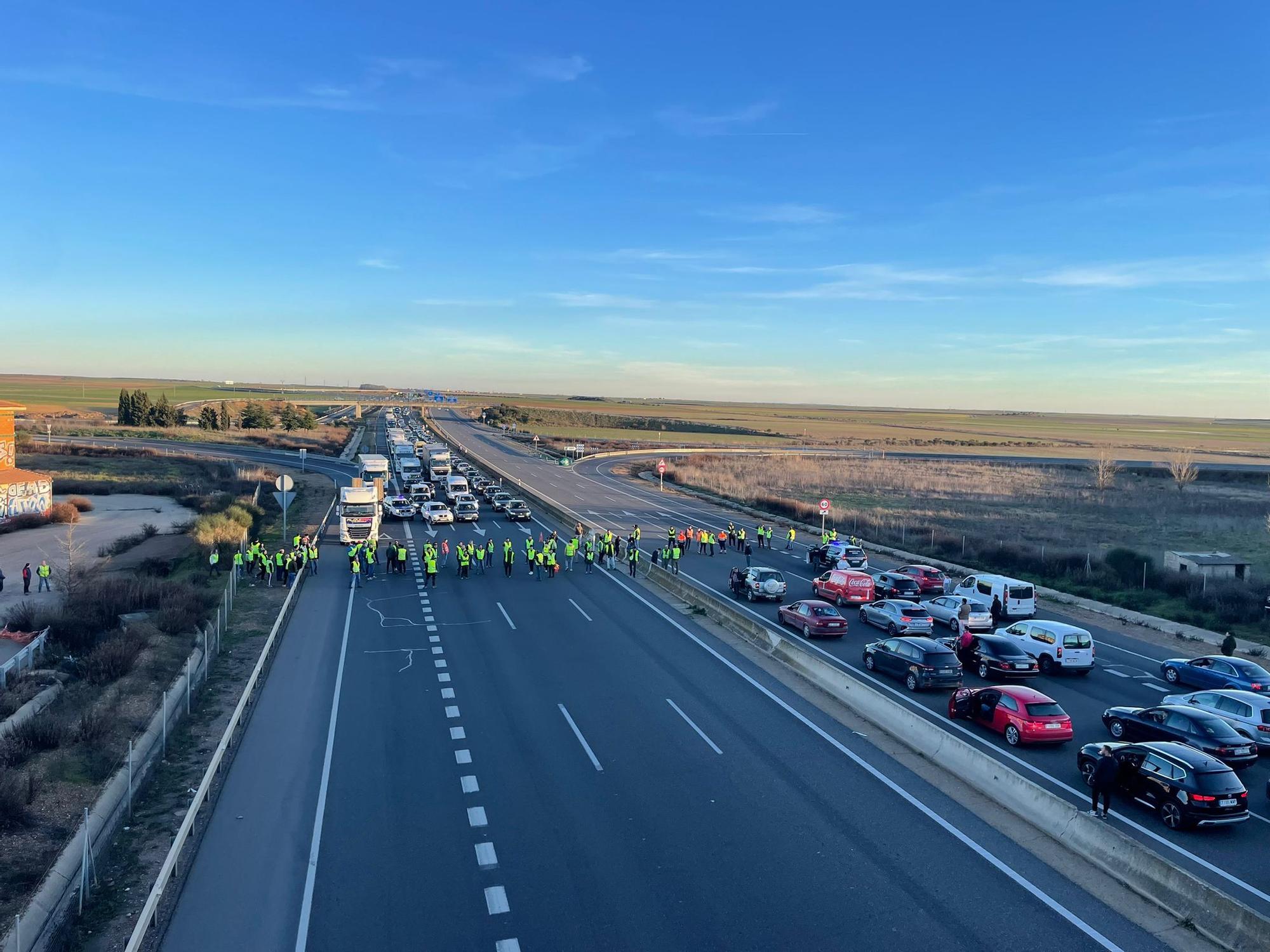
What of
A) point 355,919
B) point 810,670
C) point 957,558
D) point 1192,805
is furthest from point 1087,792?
point 957,558

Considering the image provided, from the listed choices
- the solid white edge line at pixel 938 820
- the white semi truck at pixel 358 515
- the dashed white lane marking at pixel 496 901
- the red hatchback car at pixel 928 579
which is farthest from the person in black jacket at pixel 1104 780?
the white semi truck at pixel 358 515

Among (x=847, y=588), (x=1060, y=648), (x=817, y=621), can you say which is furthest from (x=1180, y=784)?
(x=847, y=588)

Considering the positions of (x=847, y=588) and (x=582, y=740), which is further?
(x=847, y=588)

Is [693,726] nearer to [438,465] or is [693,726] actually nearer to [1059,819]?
[1059,819]

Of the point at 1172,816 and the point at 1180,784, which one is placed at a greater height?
the point at 1180,784

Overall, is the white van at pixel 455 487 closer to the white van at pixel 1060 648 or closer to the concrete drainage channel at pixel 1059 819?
the concrete drainage channel at pixel 1059 819

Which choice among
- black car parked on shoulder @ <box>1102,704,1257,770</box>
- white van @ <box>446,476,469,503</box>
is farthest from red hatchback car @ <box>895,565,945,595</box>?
white van @ <box>446,476,469,503</box>

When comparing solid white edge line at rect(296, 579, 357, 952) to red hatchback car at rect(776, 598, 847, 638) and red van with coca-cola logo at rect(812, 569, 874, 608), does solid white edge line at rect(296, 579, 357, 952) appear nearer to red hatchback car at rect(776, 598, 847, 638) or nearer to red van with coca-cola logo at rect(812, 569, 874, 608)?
red hatchback car at rect(776, 598, 847, 638)
